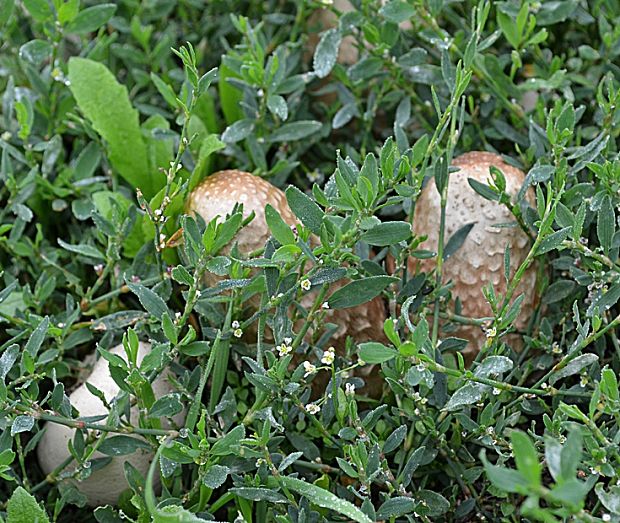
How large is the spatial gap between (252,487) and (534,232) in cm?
48

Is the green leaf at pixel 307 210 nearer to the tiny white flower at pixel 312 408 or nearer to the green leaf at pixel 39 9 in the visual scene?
the tiny white flower at pixel 312 408

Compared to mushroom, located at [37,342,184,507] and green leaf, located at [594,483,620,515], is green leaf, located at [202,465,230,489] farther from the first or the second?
green leaf, located at [594,483,620,515]

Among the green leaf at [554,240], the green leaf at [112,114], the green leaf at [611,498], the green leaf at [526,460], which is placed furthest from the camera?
the green leaf at [112,114]

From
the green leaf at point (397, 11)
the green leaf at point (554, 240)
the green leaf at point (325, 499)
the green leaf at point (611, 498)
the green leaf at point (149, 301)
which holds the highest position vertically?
the green leaf at point (397, 11)

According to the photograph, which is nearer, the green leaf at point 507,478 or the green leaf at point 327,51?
the green leaf at point 507,478

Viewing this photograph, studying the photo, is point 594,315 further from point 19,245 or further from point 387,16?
point 19,245

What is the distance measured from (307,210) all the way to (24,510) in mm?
439

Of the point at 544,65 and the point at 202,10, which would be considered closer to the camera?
the point at 544,65

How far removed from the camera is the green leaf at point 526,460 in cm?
57

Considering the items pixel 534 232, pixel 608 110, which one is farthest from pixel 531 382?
pixel 608 110

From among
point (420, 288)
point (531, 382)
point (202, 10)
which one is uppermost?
point (202, 10)

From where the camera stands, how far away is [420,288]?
102 centimetres

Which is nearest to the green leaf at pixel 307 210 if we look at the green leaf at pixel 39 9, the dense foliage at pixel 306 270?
the dense foliage at pixel 306 270

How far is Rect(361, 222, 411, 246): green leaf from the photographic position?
87 cm
